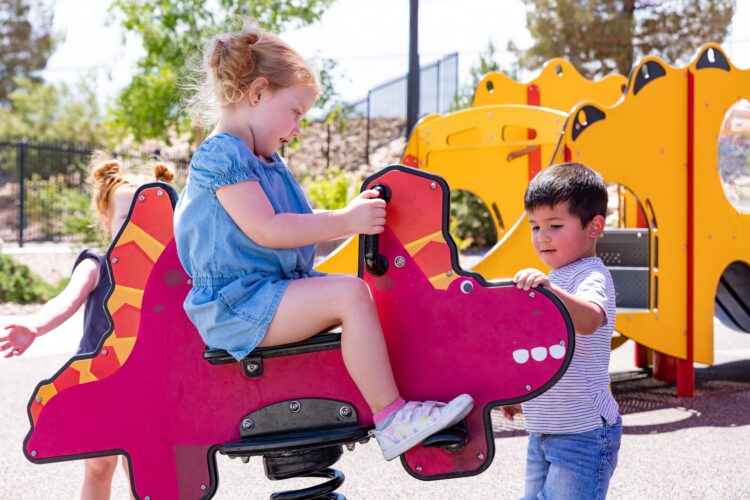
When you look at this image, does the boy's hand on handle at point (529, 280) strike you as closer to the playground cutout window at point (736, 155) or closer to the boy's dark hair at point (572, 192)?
the boy's dark hair at point (572, 192)

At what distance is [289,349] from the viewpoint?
7.38 ft

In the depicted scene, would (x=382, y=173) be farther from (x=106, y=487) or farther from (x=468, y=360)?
(x=106, y=487)

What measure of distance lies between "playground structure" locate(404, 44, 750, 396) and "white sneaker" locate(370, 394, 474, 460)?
292 cm

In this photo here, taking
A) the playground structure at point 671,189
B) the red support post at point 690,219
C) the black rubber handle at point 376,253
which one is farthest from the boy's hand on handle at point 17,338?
the red support post at point 690,219

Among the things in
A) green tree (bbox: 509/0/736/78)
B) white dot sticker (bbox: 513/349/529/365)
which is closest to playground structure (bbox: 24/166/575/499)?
white dot sticker (bbox: 513/349/529/365)

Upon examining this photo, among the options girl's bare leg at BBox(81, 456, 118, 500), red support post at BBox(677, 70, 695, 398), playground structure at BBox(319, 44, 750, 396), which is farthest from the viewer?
red support post at BBox(677, 70, 695, 398)

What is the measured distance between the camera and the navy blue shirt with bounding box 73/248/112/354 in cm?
305

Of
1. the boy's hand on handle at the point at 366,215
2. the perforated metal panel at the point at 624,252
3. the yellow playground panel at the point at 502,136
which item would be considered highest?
the yellow playground panel at the point at 502,136

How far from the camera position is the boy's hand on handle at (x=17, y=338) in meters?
2.56

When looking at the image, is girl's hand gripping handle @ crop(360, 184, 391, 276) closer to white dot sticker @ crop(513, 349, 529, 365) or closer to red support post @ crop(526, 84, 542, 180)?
white dot sticker @ crop(513, 349, 529, 365)

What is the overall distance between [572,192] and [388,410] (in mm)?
794

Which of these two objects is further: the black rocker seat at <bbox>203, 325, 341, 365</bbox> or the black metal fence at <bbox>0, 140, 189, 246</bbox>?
the black metal fence at <bbox>0, 140, 189, 246</bbox>

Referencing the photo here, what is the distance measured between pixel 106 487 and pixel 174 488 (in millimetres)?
834

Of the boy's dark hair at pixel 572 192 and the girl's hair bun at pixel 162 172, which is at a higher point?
the girl's hair bun at pixel 162 172
